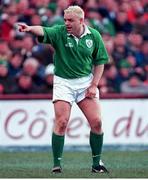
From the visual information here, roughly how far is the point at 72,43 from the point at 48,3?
8006 mm

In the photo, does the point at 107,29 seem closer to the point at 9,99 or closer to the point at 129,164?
the point at 9,99

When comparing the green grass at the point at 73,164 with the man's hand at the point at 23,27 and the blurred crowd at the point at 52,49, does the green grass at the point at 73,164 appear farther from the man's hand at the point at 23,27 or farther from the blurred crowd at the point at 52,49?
the blurred crowd at the point at 52,49

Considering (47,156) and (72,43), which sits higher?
(72,43)

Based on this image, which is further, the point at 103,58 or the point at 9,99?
the point at 9,99

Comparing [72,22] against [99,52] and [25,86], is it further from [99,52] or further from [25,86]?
[25,86]

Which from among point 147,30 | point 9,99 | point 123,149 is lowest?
point 123,149

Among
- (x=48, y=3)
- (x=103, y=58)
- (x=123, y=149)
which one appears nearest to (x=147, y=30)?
(x=48, y=3)

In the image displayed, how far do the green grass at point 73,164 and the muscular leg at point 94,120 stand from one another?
31 centimetres

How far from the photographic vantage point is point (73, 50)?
10.3 meters

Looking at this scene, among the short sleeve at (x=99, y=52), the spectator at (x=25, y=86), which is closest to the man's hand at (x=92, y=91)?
the short sleeve at (x=99, y=52)

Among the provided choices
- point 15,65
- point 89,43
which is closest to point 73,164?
point 89,43

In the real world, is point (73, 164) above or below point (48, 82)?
below

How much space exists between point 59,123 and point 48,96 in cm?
514

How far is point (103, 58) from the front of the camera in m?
10.5
